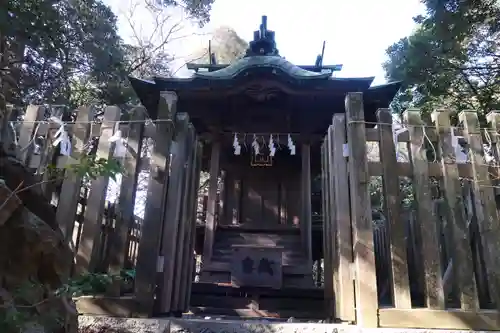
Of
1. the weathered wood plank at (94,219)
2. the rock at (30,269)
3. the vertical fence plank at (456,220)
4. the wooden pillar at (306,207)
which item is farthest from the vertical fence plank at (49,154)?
the wooden pillar at (306,207)

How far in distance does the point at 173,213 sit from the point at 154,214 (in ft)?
0.84

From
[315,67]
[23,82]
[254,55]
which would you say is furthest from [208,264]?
[23,82]

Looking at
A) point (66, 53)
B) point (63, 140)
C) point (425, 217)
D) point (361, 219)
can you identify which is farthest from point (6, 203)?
point (66, 53)

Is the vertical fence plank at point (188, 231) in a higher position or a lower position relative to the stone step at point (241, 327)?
higher

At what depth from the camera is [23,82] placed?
10.6 m

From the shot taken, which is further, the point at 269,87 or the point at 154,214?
the point at 269,87

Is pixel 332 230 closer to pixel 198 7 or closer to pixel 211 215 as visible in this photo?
pixel 211 215

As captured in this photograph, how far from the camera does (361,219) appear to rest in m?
3.98

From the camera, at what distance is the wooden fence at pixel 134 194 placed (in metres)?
4.04

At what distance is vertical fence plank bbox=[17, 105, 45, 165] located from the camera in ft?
A: 15.1

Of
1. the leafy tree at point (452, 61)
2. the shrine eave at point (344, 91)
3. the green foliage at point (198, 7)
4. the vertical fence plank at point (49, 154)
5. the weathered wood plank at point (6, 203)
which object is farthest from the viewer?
the green foliage at point (198, 7)

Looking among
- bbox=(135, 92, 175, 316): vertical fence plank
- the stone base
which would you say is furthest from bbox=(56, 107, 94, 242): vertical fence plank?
the stone base

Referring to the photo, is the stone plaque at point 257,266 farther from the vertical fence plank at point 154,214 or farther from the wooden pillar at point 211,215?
the vertical fence plank at point 154,214

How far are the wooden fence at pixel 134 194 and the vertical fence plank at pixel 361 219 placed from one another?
189cm
